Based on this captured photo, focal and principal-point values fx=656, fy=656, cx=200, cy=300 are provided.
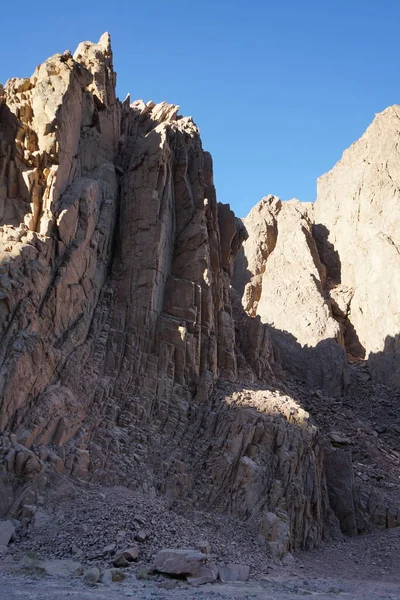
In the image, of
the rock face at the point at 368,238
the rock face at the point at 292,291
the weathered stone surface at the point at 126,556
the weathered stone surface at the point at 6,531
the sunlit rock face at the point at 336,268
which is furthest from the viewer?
the rock face at the point at 368,238

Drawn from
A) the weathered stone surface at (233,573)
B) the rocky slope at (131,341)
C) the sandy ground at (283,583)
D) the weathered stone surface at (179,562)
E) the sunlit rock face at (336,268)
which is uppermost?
the sunlit rock face at (336,268)

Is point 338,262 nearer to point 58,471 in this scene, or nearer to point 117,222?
point 117,222

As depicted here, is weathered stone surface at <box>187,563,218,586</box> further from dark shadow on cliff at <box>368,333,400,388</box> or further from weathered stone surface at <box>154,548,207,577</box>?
dark shadow on cliff at <box>368,333,400,388</box>

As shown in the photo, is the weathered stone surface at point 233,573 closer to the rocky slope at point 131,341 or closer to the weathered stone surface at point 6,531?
the rocky slope at point 131,341

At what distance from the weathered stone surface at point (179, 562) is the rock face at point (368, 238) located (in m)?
26.4

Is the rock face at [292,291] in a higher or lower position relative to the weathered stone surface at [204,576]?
higher

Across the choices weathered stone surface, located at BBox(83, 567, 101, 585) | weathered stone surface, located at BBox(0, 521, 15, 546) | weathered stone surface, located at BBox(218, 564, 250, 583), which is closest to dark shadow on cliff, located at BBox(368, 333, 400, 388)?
weathered stone surface, located at BBox(218, 564, 250, 583)

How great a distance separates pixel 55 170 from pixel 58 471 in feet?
36.8

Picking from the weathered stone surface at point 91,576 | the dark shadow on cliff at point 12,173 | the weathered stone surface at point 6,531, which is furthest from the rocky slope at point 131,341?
the weathered stone surface at point 91,576

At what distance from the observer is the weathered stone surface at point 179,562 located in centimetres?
1451

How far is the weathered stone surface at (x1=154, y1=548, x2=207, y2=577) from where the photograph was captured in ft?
47.6

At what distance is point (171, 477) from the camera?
2228 cm

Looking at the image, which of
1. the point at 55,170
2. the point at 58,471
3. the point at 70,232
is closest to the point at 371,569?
the point at 58,471

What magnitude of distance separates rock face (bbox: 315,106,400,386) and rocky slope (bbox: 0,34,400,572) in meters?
11.5
